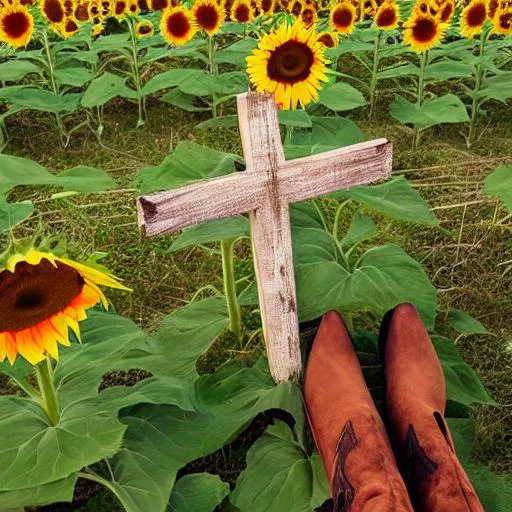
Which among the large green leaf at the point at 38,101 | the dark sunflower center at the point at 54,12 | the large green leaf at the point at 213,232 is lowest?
the large green leaf at the point at 38,101

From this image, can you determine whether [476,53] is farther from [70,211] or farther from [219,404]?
[219,404]

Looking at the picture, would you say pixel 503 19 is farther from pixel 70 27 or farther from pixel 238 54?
pixel 70 27

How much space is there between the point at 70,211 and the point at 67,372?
955mm

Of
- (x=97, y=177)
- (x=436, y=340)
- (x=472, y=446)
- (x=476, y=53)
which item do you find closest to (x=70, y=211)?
(x=97, y=177)

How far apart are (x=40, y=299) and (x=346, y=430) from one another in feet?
1.52

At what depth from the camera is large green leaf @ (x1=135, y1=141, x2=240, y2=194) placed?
1.31m

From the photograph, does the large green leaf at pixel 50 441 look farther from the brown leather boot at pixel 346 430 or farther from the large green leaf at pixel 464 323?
the large green leaf at pixel 464 323

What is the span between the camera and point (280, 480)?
1161 millimetres

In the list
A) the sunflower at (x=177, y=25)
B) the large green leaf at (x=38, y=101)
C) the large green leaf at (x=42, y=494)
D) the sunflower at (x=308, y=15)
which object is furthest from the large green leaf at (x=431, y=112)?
the large green leaf at (x=42, y=494)

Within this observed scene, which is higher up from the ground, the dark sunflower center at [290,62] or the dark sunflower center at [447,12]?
the dark sunflower center at [290,62]

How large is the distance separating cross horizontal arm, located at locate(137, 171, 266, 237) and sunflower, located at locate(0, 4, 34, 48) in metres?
1.56

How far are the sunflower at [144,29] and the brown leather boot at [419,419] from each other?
5.92ft

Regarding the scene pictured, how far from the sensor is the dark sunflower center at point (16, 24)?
2383 mm

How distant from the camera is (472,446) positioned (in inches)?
51.8
